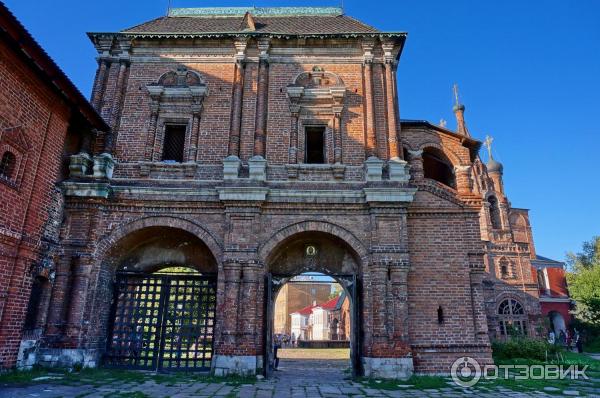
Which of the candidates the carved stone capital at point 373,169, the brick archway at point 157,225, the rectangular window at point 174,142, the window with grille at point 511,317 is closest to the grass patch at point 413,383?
the brick archway at point 157,225

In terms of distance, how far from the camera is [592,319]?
29281mm

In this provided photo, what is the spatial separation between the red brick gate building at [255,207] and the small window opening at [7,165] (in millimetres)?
1665

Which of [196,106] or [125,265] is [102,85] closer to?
[196,106]

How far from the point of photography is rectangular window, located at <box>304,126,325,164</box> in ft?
40.2

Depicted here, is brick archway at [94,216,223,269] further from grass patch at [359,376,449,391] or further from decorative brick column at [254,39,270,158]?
grass patch at [359,376,449,391]

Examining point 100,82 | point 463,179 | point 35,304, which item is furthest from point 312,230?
point 100,82

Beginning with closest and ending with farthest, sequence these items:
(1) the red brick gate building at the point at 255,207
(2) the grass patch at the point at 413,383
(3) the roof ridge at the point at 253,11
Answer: (2) the grass patch at the point at 413,383
(1) the red brick gate building at the point at 255,207
(3) the roof ridge at the point at 253,11

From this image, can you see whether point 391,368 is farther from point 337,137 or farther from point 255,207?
point 337,137

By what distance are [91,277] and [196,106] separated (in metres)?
5.43

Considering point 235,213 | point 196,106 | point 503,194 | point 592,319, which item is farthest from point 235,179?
point 503,194

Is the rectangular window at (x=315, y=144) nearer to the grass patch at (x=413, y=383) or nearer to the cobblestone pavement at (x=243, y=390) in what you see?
the grass patch at (x=413, y=383)

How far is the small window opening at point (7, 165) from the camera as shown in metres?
8.80

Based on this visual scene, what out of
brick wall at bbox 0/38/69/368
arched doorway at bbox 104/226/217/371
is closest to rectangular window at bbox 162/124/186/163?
arched doorway at bbox 104/226/217/371

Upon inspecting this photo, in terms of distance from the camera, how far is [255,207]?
10555 mm
